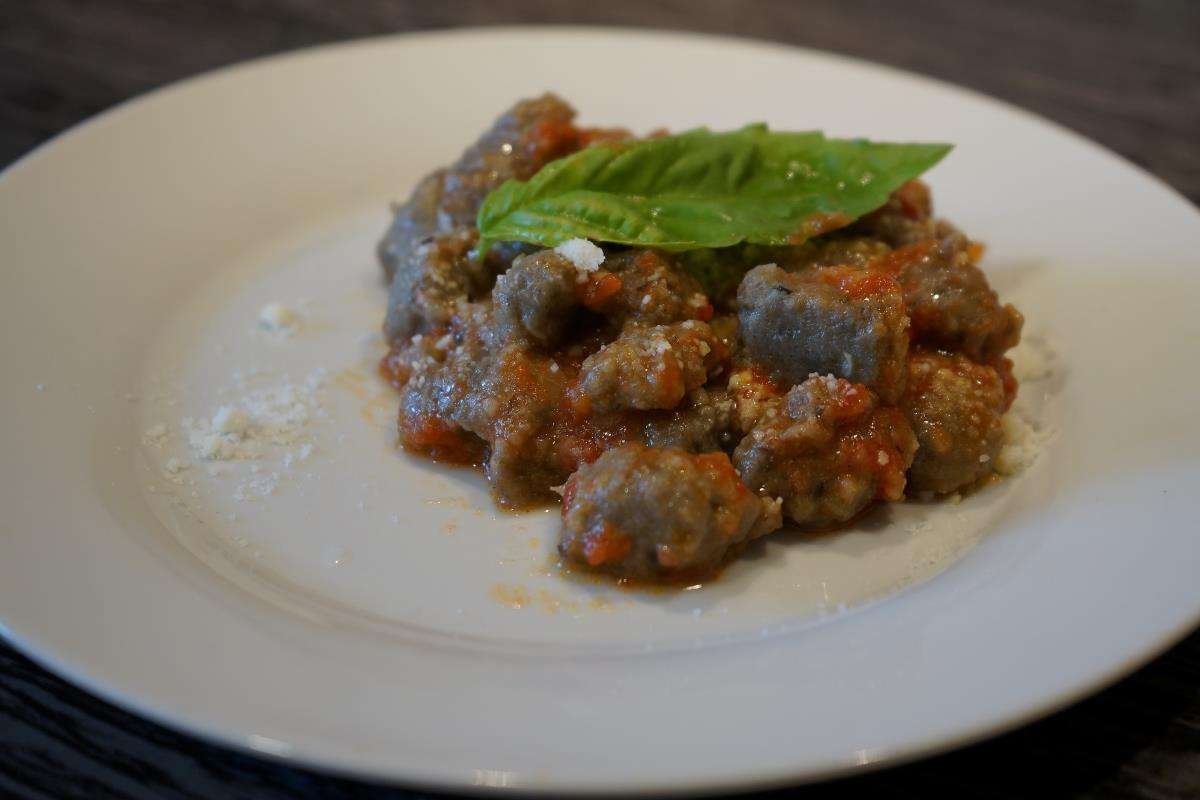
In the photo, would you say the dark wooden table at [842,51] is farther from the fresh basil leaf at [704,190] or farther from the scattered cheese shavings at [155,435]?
the fresh basil leaf at [704,190]

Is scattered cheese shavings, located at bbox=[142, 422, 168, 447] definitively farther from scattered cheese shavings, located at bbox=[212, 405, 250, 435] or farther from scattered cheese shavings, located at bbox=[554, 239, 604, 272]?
scattered cheese shavings, located at bbox=[554, 239, 604, 272]

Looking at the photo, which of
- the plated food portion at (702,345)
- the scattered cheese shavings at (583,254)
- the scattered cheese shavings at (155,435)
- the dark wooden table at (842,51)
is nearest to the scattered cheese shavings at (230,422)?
the scattered cheese shavings at (155,435)

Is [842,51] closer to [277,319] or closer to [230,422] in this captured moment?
[277,319]

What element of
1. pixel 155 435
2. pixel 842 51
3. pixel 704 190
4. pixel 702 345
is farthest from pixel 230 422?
pixel 842 51

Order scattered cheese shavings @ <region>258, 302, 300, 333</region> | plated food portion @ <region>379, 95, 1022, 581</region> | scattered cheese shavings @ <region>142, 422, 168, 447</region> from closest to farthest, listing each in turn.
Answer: plated food portion @ <region>379, 95, 1022, 581</region>
scattered cheese shavings @ <region>142, 422, 168, 447</region>
scattered cheese shavings @ <region>258, 302, 300, 333</region>

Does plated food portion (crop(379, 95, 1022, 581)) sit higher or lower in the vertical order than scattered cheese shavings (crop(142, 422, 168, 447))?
higher

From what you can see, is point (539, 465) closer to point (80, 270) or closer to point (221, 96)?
point (80, 270)

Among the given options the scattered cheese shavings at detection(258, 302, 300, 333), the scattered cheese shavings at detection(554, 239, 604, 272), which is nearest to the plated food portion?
the scattered cheese shavings at detection(554, 239, 604, 272)
